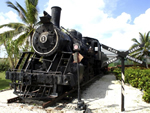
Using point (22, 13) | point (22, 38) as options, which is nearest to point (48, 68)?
point (22, 38)

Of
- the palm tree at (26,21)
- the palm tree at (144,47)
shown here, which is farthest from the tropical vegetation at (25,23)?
the palm tree at (144,47)

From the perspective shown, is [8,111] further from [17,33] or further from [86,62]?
[17,33]

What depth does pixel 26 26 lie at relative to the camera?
508 inches

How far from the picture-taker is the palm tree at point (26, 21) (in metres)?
12.6

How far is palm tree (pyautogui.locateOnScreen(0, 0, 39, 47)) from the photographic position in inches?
494

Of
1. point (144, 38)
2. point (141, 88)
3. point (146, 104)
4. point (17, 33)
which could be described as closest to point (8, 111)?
point (146, 104)

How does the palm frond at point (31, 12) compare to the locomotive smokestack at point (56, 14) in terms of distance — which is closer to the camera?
the locomotive smokestack at point (56, 14)

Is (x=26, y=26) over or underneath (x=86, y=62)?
over

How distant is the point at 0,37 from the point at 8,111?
10642mm

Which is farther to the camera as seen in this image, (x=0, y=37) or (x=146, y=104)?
(x=0, y=37)

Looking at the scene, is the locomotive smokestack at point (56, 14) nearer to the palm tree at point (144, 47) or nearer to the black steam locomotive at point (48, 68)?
the black steam locomotive at point (48, 68)

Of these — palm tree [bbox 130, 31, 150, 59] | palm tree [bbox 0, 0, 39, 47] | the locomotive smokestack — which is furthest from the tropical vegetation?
palm tree [bbox 130, 31, 150, 59]

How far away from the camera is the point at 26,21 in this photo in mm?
13062

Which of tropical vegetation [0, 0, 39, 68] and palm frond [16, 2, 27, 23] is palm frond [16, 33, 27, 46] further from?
palm frond [16, 2, 27, 23]
